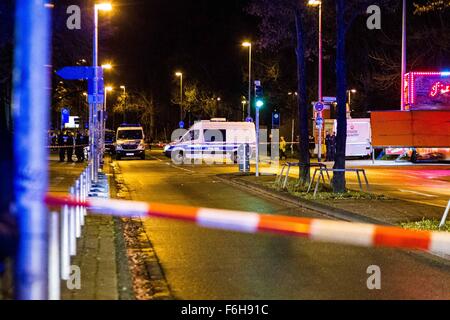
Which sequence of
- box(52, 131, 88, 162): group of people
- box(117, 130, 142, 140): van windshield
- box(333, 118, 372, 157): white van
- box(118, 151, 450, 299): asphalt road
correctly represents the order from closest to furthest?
box(118, 151, 450, 299): asphalt road
box(52, 131, 88, 162): group of people
box(333, 118, 372, 157): white van
box(117, 130, 142, 140): van windshield

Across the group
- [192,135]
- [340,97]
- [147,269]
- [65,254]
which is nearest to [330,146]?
[192,135]

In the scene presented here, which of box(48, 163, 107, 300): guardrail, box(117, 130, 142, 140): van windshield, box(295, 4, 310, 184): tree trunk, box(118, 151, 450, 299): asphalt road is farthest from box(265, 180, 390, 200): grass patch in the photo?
box(117, 130, 142, 140): van windshield

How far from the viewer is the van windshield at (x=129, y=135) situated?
42.4 m

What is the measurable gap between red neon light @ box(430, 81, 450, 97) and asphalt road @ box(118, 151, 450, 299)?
88.0ft

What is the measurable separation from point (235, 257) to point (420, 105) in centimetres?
2915

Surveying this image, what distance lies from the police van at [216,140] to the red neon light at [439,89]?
1068 cm

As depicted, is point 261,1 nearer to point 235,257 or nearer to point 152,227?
point 152,227

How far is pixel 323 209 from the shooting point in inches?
548

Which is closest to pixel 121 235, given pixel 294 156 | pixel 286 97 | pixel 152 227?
pixel 152 227

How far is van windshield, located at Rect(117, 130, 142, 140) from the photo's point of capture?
42406 mm

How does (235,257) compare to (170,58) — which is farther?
(170,58)

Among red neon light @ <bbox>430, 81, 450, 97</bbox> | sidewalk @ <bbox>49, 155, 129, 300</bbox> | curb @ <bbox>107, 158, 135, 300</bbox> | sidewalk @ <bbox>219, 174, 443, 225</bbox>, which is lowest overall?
curb @ <bbox>107, 158, 135, 300</bbox>

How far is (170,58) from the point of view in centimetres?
6531

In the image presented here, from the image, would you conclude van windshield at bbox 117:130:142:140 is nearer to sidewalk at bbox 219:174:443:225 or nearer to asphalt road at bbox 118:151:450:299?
sidewalk at bbox 219:174:443:225
